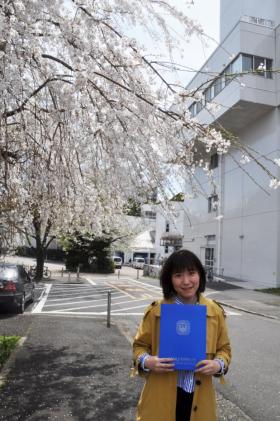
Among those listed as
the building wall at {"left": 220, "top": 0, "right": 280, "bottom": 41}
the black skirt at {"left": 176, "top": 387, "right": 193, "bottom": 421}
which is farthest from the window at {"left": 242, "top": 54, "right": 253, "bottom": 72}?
the black skirt at {"left": 176, "top": 387, "right": 193, "bottom": 421}

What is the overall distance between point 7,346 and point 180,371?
6043mm

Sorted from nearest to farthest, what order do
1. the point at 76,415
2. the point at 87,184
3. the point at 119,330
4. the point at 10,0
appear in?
the point at 10,0 → the point at 76,415 → the point at 87,184 → the point at 119,330

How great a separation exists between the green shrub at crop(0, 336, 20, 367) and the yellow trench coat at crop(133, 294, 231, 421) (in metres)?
4.63

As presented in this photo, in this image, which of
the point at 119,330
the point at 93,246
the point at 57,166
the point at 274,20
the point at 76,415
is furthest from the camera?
the point at 93,246

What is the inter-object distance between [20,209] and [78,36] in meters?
3.17

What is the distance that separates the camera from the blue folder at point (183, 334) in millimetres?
2641

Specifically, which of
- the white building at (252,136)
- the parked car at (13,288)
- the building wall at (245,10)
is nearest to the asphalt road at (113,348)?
the parked car at (13,288)

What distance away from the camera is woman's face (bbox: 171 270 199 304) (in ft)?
9.41

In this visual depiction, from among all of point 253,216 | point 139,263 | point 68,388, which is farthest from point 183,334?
point 139,263

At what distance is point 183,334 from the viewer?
104 inches

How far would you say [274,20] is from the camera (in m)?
30.6

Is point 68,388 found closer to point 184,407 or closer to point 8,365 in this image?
point 8,365

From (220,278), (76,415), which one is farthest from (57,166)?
(220,278)

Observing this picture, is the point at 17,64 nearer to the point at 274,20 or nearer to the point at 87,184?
the point at 87,184
